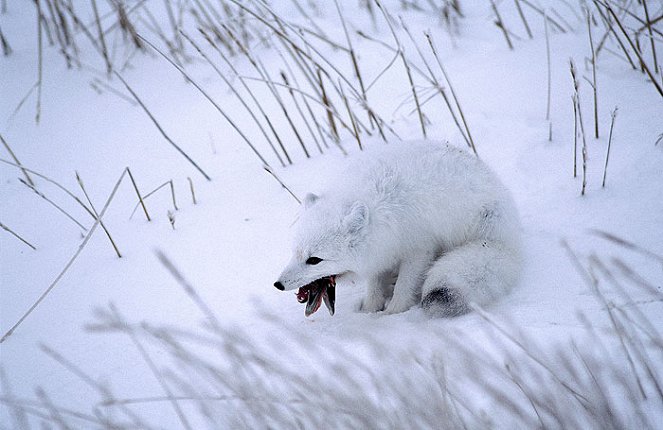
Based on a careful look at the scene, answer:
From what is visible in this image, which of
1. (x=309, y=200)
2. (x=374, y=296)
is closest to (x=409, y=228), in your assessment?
(x=374, y=296)

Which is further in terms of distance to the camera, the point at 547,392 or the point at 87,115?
the point at 87,115

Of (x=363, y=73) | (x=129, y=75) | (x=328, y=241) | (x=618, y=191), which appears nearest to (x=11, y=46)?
(x=129, y=75)

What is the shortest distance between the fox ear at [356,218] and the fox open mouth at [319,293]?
31cm

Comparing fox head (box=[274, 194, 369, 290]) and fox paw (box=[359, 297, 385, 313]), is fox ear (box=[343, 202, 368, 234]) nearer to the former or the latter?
fox head (box=[274, 194, 369, 290])

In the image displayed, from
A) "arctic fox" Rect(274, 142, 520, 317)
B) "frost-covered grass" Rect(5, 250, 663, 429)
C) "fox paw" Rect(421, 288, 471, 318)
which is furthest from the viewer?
"arctic fox" Rect(274, 142, 520, 317)

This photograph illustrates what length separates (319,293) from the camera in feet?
8.13

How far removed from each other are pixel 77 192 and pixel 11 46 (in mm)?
2380

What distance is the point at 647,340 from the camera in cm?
152

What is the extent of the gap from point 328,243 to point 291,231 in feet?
2.35

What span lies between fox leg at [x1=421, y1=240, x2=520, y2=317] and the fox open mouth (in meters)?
0.46

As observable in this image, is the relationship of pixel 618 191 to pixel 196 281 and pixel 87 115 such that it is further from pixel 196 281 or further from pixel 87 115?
pixel 87 115

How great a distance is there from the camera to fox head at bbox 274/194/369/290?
90.7 inches

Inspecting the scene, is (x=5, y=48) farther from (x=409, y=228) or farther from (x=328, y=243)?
(x=409, y=228)

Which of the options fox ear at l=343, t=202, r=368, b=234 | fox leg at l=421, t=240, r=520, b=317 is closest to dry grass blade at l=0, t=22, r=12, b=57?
fox ear at l=343, t=202, r=368, b=234
